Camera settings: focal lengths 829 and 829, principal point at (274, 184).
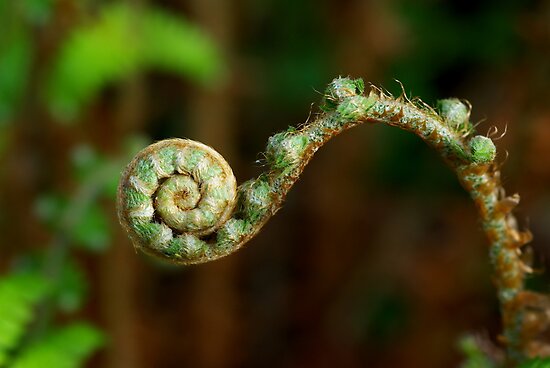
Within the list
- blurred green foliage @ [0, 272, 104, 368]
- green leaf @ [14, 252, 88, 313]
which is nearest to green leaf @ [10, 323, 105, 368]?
blurred green foliage @ [0, 272, 104, 368]

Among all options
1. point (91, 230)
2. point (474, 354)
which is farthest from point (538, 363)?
point (91, 230)

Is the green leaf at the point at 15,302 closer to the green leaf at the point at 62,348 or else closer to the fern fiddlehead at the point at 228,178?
the green leaf at the point at 62,348

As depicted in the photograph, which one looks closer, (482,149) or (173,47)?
(482,149)

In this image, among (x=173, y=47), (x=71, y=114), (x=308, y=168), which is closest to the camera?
(x=71, y=114)

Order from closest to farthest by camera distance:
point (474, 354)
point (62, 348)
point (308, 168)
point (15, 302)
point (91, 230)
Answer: point (474, 354), point (15, 302), point (62, 348), point (91, 230), point (308, 168)

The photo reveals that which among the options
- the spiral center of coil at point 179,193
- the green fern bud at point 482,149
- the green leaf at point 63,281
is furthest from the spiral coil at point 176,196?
the green leaf at point 63,281

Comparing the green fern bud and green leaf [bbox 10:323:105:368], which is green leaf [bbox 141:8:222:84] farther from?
the green fern bud

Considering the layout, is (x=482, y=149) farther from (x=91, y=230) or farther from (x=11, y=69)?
(x=11, y=69)
